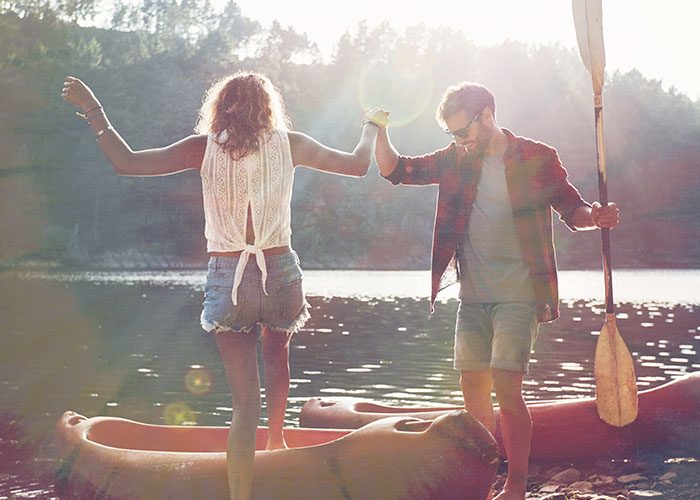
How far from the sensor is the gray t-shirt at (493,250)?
4.76m

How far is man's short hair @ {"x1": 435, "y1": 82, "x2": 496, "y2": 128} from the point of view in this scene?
4.82 meters

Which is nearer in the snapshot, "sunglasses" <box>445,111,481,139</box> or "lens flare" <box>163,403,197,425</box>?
"sunglasses" <box>445,111,481,139</box>

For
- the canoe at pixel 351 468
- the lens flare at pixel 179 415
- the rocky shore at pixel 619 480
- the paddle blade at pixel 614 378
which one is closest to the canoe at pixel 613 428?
the rocky shore at pixel 619 480

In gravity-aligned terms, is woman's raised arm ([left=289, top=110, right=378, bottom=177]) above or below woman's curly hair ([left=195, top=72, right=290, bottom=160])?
below

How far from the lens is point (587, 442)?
21.6 ft

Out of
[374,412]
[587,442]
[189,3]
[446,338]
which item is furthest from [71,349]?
[189,3]

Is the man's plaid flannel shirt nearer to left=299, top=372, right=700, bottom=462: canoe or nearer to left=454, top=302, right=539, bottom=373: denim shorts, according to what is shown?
left=454, top=302, right=539, bottom=373: denim shorts

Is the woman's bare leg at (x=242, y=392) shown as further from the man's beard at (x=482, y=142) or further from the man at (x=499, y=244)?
the man's beard at (x=482, y=142)

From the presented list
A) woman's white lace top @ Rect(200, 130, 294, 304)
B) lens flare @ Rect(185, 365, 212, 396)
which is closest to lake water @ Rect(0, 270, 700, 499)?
lens flare @ Rect(185, 365, 212, 396)

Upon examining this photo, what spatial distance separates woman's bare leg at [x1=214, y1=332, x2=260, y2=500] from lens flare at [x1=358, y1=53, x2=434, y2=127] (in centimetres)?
5471

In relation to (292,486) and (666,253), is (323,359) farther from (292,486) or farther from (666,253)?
(666,253)

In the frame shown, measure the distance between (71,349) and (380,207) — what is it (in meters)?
41.7

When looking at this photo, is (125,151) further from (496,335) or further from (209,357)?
(209,357)

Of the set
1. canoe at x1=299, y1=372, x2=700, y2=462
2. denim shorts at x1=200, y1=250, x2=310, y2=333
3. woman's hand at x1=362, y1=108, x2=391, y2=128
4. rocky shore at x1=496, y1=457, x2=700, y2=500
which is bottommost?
rocky shore at x1=496, y1=457, x2=700, y2=500
